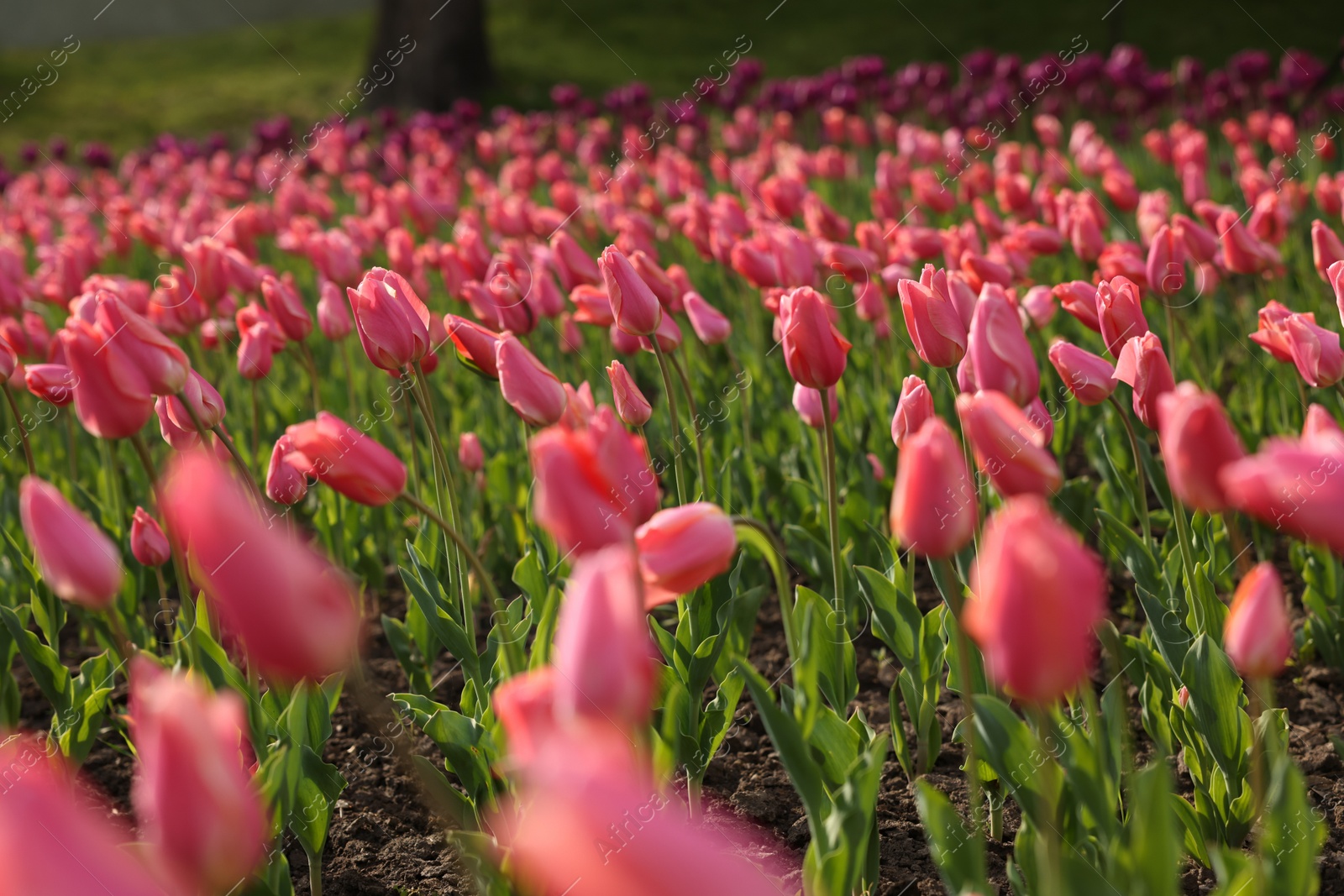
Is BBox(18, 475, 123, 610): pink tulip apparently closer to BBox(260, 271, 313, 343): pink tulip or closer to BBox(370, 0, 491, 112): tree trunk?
BBox(260, 271, 313, 343): pink tulip

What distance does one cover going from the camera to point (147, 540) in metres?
2.30

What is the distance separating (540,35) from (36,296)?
19.8m

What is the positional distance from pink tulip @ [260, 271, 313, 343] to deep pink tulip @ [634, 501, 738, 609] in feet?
6.22

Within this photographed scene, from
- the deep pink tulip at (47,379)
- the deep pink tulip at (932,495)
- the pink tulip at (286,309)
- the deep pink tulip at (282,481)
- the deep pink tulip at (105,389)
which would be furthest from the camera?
the pink tulip at (286,309)

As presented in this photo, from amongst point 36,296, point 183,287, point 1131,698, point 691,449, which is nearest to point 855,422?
point 691,449

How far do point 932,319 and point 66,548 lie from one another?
49.9 inches

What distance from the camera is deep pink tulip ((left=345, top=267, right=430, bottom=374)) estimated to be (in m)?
1.93

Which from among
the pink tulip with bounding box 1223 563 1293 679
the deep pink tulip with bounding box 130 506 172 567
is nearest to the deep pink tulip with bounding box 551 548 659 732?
the pink tulip with bounding box 1223 563 1293 679

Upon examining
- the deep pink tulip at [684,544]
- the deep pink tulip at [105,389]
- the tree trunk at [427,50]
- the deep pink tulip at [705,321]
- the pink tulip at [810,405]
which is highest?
the tree trunk at [427,50]

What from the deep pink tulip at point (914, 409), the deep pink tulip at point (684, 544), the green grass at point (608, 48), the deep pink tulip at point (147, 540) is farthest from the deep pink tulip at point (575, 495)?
the green grass at point (608, 48)

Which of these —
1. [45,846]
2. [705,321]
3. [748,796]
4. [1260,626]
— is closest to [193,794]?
[45,846]

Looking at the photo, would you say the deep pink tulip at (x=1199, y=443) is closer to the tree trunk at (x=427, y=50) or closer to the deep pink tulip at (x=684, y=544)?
the deep pink tulip at (x=684, y=544)

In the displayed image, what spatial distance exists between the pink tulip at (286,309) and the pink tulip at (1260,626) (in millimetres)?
2303

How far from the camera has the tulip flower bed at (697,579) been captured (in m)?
0.86
